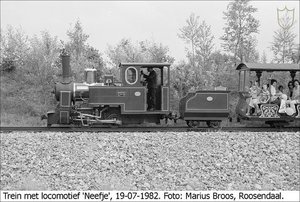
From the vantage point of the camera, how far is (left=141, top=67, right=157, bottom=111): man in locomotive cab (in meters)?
14.1

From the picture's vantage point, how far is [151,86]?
14.2m

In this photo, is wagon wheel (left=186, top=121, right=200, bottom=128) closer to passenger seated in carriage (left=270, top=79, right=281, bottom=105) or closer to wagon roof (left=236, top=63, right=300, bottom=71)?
wagon roof (left=236, top=63, right=300, bottom=71)

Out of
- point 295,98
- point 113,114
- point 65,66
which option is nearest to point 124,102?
point 113,114

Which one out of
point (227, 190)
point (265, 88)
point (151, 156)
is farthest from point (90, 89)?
point (227, 190)

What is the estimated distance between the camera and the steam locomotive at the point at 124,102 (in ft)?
44.3

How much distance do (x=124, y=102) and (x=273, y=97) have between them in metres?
5.08

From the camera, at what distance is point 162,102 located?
13828 millimetres

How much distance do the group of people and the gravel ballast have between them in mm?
3043

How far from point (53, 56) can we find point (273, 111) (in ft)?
44.7

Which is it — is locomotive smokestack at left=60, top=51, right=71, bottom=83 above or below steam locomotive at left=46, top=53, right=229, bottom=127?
above

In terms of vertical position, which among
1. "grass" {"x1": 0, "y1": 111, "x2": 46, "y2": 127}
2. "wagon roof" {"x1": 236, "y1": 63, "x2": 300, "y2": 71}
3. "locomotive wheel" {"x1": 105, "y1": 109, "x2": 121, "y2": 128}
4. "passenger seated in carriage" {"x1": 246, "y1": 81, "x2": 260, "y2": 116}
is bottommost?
"grass" {"x1": 0, "y1": 111, "x2": 46, "y2": 127}

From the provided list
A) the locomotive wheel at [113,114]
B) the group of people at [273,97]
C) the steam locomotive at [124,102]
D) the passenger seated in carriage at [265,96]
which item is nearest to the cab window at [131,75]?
the steam locomotive at [124,102]

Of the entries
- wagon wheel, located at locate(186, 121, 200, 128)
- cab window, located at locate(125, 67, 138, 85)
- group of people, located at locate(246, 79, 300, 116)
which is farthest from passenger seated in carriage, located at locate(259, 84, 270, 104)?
cab window, located at locate(125, 67, 138, 85)

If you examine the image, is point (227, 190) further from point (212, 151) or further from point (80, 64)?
point (80, 64)
